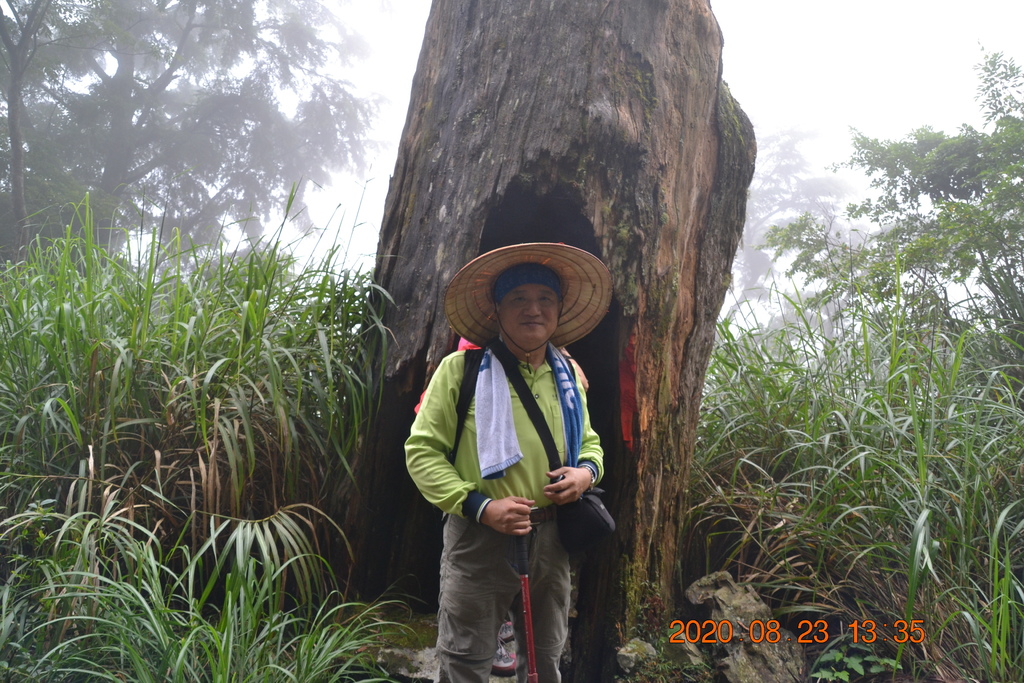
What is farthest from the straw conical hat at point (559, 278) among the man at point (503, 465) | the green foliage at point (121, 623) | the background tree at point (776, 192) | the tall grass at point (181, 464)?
the background tree at point (776, 192)

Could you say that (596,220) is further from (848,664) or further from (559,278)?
(848,664)

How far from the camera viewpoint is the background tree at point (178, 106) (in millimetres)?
6969

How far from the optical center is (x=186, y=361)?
112 inches

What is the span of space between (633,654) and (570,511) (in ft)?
3.35

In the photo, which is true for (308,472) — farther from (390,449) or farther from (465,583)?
Answer: (465,583)

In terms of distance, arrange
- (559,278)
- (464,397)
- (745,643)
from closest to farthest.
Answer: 1. (464,397)
2. (559,278)
3. (745,643)

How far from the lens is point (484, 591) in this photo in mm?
1982

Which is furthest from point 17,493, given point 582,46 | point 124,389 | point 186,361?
point 582,46

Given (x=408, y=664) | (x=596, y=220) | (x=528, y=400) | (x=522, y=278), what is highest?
(x=596, y=220)

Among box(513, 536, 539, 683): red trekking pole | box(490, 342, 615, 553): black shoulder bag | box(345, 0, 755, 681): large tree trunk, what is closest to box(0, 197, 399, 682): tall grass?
box(345, 0, 755, 681): large tree trunk

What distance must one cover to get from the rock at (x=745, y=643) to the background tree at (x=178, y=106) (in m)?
5.18

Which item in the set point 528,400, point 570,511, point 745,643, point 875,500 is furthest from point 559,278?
point 875,500

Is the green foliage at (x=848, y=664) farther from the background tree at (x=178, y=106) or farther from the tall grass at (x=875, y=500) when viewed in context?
the background tree at (x=178, y=106)
